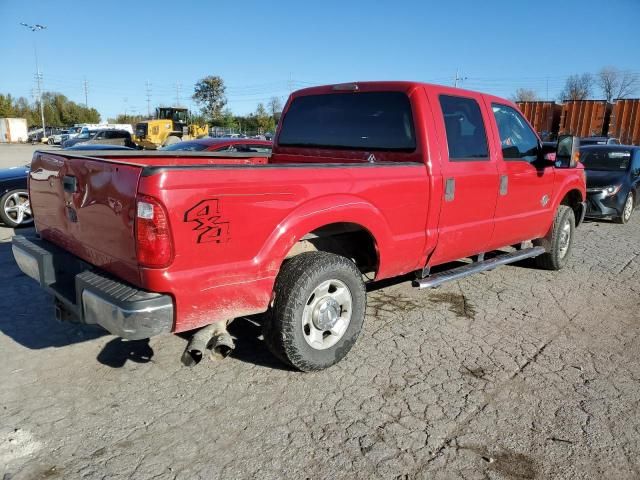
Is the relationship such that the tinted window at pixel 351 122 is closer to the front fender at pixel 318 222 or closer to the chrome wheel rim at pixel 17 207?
the front fender at pixel 318 222

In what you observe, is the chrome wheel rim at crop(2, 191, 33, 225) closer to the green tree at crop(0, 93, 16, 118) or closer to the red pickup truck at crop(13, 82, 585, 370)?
the red pickup truck at crop(13, 82, 585, 370)

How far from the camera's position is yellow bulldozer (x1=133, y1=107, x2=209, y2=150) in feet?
112

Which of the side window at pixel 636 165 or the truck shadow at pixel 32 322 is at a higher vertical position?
the side window at pixel 636 165

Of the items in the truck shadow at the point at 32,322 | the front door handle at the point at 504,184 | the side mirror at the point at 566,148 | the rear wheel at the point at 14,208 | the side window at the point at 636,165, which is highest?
the side mirror at the point at 566,148

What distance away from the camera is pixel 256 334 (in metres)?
4.24

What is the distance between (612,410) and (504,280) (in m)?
2.90

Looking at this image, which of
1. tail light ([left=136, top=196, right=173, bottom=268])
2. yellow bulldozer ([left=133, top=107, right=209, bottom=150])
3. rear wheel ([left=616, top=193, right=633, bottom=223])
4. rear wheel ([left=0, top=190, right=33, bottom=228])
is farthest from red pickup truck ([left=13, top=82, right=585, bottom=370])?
yellow bulldozer ([left=133, top=107, right=209, bottom=150])

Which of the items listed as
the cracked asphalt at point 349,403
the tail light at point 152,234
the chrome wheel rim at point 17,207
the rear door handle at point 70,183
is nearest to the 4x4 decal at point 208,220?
the tail light at point 152,234

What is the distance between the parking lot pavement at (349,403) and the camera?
8.61 ft

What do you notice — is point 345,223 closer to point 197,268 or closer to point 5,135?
point 197,268

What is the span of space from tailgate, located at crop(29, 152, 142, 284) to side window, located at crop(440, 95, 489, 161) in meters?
2.67

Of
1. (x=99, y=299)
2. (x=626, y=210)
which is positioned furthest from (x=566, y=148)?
(x=626, y=210)

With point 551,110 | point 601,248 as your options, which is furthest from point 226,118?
point 601,248

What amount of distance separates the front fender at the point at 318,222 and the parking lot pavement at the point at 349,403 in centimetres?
89
